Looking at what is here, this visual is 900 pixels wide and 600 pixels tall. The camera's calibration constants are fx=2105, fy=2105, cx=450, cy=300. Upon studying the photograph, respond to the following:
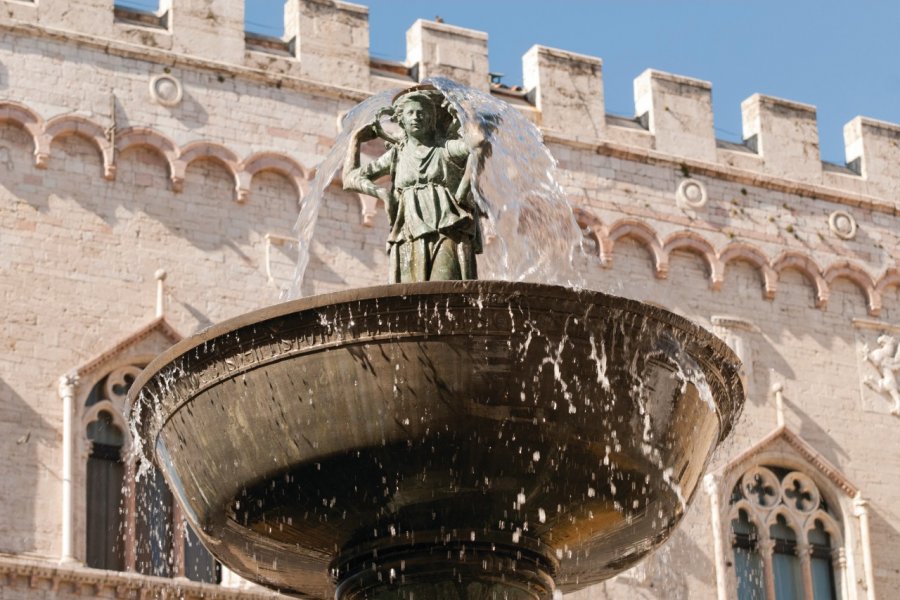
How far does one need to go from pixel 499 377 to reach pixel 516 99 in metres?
11.8

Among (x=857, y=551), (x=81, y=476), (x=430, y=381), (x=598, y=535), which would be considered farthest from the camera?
(x=857, y=551)

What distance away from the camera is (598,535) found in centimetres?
1060

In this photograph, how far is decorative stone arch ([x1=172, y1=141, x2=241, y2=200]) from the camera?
63.0 feet

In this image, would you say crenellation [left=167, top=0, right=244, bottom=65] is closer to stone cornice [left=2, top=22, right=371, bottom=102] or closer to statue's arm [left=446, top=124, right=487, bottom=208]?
stone cornice [left=2, top=22, right=371, bottom=102]

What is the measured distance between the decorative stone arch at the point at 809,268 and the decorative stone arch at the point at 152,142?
6638 mm

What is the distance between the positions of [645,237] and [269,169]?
4.05 meters

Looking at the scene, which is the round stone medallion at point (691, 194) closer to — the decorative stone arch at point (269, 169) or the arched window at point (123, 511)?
the decorative stone arch at point (269, 169)

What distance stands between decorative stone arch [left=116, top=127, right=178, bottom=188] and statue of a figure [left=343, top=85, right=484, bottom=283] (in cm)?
770

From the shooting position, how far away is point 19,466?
17.5 m

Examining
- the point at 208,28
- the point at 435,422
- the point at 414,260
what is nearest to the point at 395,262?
the point at 414,260

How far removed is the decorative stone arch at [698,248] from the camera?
21422mm

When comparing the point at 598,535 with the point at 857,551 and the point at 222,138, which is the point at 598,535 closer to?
the point at 222,138

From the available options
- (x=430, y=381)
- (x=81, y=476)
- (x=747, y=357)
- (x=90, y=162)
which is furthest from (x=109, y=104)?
(x=430, y=381)

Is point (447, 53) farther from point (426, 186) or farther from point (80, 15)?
point (426, 186)
